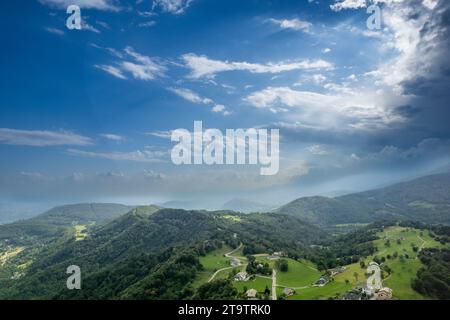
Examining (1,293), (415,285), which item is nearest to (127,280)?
(415,285)

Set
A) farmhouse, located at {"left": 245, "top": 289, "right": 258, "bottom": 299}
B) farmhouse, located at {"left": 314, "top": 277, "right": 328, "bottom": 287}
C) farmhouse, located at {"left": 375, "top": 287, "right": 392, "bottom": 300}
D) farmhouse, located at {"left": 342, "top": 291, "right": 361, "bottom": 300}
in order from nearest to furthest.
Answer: farmhouse, located at {"left": 342, "top": 291, "right": 361, "bottom": 300}, farmhouse, located at {"left": 375, "top": 287, "right": 392, "bottom": 300}, farmhouse, located at {"left": 245, "top": 289, "right": 258, "bottom": 299}, farmhouse, located at {"left": 314, "top": 277, "right": 328, "bottom": 287}

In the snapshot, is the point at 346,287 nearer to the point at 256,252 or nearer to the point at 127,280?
the point at 256,252

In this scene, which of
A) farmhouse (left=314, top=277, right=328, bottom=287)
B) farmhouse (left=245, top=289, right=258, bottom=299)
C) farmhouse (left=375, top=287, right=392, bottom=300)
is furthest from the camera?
farmhouse (left=314, top=277, right=328, bottom=287)

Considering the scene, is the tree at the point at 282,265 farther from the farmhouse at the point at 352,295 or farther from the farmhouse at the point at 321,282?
the farmhouse at the point at 352,295

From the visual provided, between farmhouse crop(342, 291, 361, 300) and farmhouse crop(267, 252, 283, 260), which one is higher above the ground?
farmhouse crop(342, 291, 361, 300)

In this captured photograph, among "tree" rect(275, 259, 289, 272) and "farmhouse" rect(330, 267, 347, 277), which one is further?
"tree" rect(275, 259, 289, 272)

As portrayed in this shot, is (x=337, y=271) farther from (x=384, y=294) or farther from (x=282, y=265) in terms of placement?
(x=384, y=294)

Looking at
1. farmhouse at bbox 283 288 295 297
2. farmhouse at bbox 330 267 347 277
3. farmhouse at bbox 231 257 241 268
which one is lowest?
farmhouse at bbox 330 267 347 277

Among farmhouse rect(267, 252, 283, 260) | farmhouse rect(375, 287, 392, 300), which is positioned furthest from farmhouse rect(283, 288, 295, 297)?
farmhouse rect(267, 252, 283, 260)

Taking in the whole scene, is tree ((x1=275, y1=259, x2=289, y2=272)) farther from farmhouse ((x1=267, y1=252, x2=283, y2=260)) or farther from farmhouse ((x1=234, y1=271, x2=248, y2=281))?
farmhouse ((x1=234, y1=271, x2=248, y2=281))
